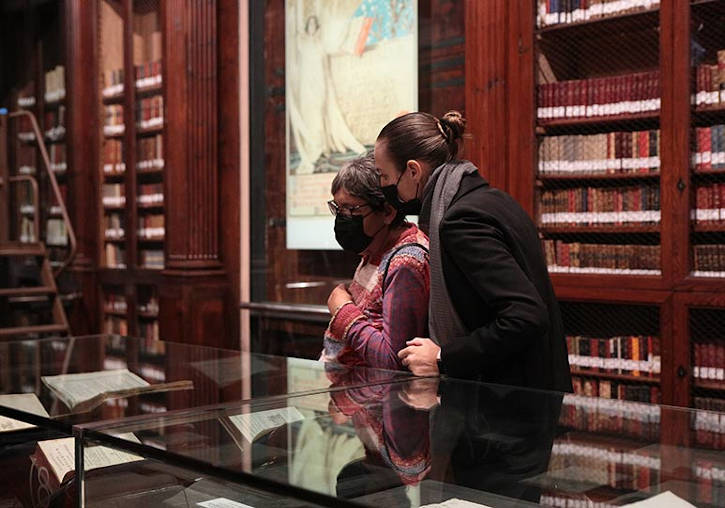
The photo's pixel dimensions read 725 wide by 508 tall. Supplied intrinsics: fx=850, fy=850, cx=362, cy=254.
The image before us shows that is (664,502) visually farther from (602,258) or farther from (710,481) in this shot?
(602,258)

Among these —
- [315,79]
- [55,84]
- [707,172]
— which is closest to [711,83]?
[707,172]

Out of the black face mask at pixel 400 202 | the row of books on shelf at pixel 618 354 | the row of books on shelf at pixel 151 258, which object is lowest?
the row of books on shelf at pixel 618 354

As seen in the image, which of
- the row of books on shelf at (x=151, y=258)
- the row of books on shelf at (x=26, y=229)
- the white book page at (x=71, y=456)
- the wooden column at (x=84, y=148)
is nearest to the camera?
the white book page at (x=71, y=456)

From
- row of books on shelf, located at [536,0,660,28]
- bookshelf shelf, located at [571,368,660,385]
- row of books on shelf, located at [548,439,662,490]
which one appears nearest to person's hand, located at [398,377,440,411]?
row of books on shelf, located at [548,439,662,490]

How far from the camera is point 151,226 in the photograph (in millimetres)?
6582

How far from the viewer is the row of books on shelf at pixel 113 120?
6.94 meters

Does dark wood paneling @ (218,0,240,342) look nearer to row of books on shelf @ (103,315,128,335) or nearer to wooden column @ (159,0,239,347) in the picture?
wooden column @ (159,0,239,347)

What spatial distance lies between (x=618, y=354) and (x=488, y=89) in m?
1.40

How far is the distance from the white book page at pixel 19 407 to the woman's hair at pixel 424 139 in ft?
3.24

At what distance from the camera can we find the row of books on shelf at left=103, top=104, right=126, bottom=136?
694cm

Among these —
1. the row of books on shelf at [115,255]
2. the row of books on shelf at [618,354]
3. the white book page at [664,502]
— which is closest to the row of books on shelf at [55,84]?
the row of books on shelf at [115,255]

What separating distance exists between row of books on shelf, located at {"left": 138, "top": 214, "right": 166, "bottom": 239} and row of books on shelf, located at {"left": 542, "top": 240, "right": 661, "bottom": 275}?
11.1ft

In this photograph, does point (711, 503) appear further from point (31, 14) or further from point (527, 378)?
point (31, 14)

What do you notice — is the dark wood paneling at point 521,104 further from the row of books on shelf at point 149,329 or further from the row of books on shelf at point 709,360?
the row of books on shelf at point 149,329
